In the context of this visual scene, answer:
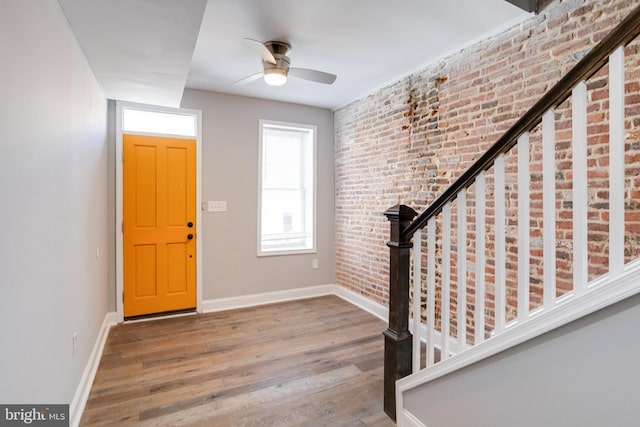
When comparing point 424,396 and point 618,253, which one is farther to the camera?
point 424,396

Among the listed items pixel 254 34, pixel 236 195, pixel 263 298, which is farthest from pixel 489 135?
pixel 263 298

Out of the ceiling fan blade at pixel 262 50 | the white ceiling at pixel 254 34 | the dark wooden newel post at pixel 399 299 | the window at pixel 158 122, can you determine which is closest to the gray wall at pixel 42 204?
the white ceiling at pixel 254 34

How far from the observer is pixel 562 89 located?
117 cm

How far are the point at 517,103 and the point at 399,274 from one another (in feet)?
5.36

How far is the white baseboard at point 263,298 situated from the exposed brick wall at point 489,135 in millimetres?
545

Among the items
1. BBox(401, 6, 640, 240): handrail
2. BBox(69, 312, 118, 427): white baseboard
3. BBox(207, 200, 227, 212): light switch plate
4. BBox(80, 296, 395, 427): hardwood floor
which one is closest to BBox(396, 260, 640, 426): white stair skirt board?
BBox(401, 6, 640, 240): handrail

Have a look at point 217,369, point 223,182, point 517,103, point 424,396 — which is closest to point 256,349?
point 217,369

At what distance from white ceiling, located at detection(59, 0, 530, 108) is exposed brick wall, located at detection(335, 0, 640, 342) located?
26 centimetres

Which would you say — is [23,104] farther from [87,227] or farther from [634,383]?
[634,383]

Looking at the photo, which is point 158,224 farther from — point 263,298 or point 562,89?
point 562,89

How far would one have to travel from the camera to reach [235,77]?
11.6 feet

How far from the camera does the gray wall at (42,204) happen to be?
1.15 meters

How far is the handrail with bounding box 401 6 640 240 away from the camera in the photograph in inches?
39.1

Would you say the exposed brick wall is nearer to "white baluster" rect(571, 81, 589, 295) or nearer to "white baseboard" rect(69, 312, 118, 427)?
"white baluster" rect(571, 81, 589, 295)
